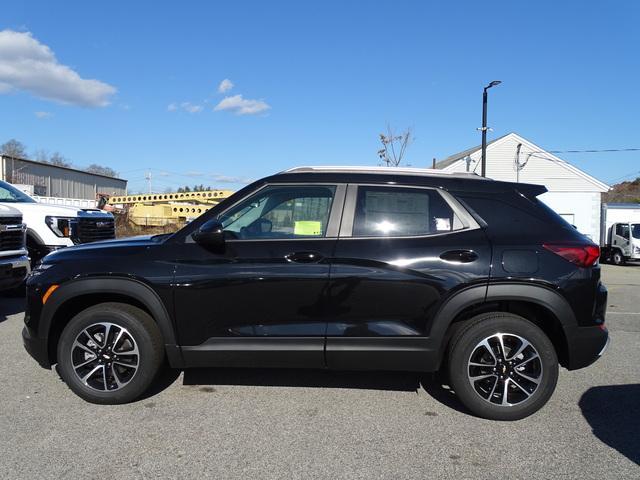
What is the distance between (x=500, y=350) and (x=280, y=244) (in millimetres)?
1798

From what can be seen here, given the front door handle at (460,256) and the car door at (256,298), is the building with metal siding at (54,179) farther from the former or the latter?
the front door handle at (460,256)

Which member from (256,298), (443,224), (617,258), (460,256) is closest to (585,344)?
(460,256)

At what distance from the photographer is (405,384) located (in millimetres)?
4539

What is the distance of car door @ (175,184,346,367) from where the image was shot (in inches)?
146

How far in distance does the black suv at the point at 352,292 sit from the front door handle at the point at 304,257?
2 cm

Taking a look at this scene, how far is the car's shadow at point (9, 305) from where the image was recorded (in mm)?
7461

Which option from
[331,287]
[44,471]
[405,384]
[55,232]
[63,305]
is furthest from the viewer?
[55,232]

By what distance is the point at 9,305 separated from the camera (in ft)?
27.0

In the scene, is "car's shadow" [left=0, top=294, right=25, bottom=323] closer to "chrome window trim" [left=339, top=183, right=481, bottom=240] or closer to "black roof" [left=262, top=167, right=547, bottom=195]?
"black roof" [left=262, top=167, right=547, bottom=195]

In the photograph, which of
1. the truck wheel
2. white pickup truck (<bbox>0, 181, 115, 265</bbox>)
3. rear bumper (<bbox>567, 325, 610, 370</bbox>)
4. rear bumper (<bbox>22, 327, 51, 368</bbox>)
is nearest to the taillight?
rear bumper (<bbox>567, 325, 610, 370</bbox>)

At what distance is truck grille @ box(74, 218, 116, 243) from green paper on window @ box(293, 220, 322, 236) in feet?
21.2

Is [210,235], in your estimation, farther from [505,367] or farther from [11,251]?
[11,251]

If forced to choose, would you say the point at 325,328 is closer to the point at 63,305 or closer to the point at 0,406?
the point at 63,305

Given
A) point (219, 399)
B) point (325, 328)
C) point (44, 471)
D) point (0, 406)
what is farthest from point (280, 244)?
point (0, 406)
